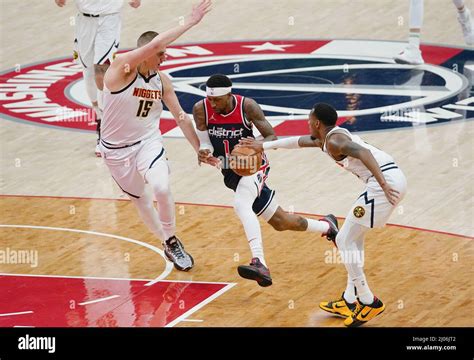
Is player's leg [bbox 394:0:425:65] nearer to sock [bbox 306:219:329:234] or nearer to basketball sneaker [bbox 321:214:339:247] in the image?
basketball sneaker [bbox 321:214:339:247]

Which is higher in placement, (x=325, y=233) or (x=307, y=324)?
(x=325, y=233)

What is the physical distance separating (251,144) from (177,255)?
1.57 meters

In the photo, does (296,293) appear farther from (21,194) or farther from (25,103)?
(25,103)

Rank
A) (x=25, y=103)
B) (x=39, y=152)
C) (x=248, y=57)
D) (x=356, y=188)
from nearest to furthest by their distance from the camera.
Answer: (x=356, y=188) → (x=39, y=152) → (x=25, y=103) → (x=248, y=57)

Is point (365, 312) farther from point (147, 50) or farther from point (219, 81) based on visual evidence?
point (147, 50)

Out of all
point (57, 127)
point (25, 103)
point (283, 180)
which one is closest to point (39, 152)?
point (57, 127)

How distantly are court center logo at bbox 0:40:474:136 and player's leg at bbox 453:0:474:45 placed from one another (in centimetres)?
33

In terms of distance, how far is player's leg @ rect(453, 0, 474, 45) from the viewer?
19.9 meters

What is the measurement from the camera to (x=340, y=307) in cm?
1061

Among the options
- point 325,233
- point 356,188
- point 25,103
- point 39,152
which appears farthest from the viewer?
point 25,103

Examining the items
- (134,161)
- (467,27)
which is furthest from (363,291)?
(467,27)

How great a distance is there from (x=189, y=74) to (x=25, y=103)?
9.09 ft

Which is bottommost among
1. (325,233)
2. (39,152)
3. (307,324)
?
(307,324)

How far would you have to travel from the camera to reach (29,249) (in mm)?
12586
